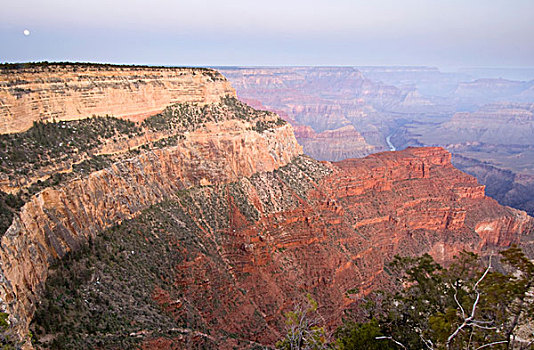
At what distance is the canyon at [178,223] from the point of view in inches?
1014

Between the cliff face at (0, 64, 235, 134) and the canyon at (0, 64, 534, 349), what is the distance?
0.61ft

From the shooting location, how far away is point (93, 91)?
3928 centimetres

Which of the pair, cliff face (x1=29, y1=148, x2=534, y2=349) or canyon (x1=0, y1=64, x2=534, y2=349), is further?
cliff face (x1=29, y1=148, x2=534, y2=349)

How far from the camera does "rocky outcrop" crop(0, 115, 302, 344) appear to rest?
21.6m

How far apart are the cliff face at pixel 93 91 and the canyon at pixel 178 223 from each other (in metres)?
0.19

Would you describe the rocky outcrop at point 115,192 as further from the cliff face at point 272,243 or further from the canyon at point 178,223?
the cliff face at point 272,243

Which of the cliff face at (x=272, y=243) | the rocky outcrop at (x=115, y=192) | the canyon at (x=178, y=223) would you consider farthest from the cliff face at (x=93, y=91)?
the cliff face at (x=272, y=243)

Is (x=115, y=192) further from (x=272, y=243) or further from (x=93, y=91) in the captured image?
(x=272, y=243)

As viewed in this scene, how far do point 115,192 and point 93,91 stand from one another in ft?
38.4

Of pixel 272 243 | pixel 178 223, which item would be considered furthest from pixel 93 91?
pixel 272 243

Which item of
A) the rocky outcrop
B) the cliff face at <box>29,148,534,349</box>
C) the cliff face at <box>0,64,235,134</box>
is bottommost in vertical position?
the cliff face at <box>29,148,534,349</box>

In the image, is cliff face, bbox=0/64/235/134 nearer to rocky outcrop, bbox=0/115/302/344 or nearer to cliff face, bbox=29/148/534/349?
rocky outcrop, bbox=0/115/302/344

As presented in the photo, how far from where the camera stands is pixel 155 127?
4569cm

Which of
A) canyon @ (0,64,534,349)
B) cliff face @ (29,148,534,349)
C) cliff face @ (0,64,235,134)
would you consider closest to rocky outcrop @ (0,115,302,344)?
canyon @ (0,64,534,349)
